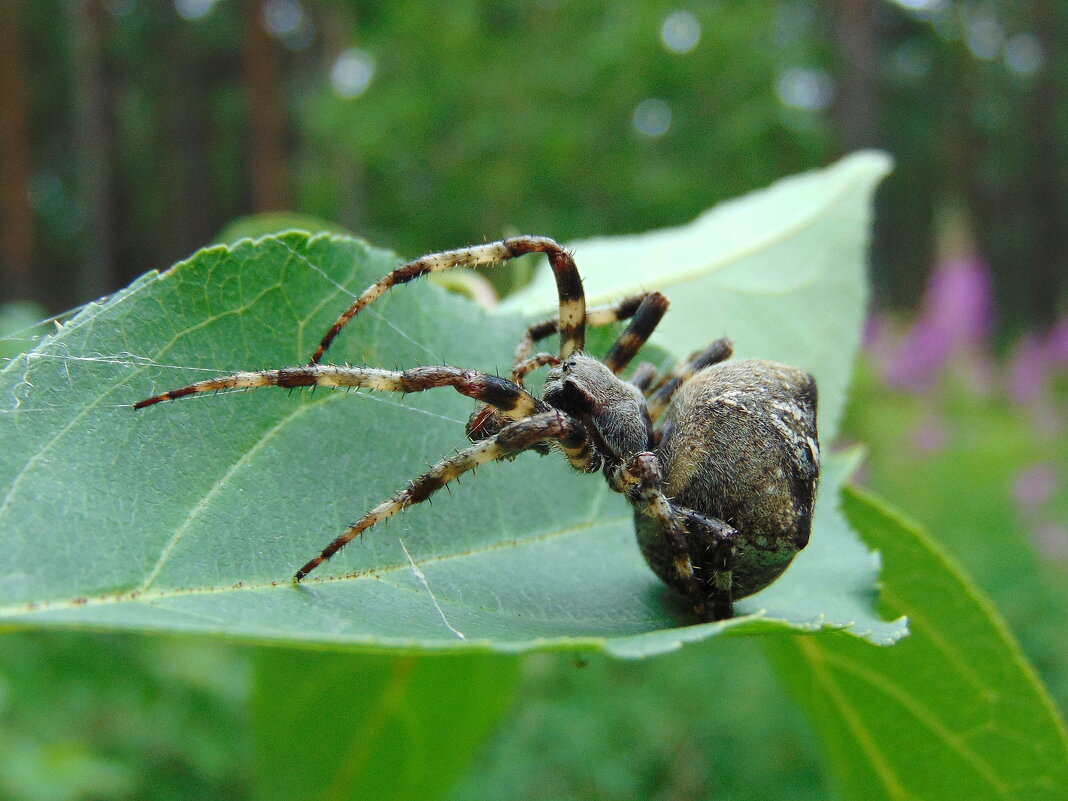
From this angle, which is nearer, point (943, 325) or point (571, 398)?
point (571, 398)

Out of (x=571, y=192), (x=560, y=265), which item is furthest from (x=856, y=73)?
(x=560, y=265)

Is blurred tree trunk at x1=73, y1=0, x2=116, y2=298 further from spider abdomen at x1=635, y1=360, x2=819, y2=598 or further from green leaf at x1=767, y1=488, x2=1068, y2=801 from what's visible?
green leaf at x1=767, y1=488, x2=1068, y2=801

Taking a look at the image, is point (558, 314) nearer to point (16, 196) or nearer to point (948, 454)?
point (948, 454)

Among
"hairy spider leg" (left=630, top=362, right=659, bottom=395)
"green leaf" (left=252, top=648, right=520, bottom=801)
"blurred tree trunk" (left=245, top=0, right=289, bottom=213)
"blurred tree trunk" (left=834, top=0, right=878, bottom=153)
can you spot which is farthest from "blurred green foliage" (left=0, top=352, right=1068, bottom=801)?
"blurred tree trunk" (left=245, top=0, right=289, bottom=213)

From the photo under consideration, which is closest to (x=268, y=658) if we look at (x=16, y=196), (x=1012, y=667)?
(x=1012, y=667)

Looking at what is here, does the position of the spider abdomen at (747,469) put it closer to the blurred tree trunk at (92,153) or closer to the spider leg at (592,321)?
the spider leg at (592,321)

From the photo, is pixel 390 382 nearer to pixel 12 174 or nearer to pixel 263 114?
pixel 263 114
